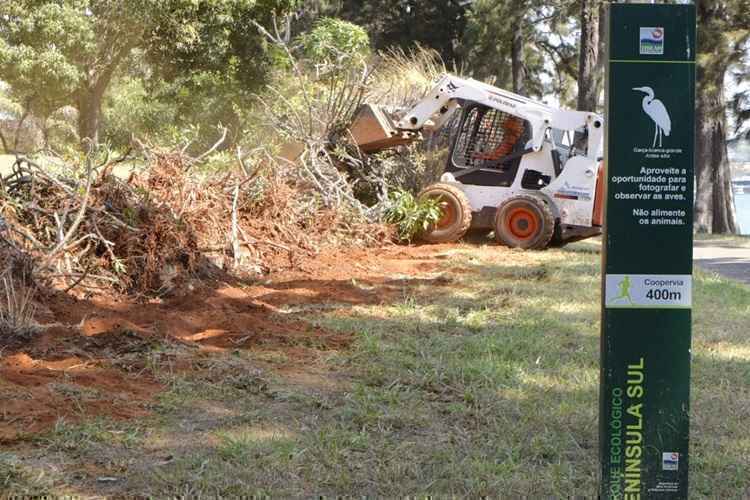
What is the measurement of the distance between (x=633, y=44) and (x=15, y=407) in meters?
3.74

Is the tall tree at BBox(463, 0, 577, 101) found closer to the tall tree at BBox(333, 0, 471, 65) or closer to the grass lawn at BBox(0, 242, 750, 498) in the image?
the tall tree at BBox(333, 0, 471, 65)

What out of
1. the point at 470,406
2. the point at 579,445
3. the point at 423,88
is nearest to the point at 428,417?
the point at 470,406

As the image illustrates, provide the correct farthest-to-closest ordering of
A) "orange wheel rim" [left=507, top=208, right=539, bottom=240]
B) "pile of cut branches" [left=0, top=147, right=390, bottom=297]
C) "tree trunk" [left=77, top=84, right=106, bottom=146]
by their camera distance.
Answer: "tree trunk" [left=77, top=84, right=106, bottom=146]
"orange wheel rim" [left=507, top=208, right=539, bottom=240]
"pile of cut branches" [left=0, top=147, right=390, bottom=297]

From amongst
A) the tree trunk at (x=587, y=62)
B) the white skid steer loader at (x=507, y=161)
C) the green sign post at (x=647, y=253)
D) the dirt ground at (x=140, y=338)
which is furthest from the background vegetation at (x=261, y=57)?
the green sign post at (x=647, y=253)

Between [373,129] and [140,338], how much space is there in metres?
8.62

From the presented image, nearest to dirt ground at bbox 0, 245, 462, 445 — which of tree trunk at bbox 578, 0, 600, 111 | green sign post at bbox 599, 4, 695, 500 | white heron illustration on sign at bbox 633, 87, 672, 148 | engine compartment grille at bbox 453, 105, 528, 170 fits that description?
green sign post at bbox 599, 4, 695, 500

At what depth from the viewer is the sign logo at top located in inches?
154

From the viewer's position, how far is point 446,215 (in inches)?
599

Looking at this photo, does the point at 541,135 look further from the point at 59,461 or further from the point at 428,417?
the point at 59,461

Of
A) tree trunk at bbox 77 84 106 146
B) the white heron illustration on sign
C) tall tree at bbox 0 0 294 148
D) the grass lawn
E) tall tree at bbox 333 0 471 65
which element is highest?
tall tree at bbox 333 0 471 65

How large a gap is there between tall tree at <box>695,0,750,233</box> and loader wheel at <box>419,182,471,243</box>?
13.0 m

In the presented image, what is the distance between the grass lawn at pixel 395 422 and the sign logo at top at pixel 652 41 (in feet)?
6.64

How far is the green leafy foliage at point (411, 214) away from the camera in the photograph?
49.4 feet

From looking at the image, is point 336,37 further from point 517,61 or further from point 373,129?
point 373,129
